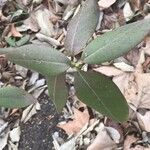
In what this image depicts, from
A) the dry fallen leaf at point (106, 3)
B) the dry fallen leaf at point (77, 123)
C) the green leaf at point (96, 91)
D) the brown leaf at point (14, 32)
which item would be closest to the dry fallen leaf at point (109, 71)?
the dry fallen leaf at point (77, 123)

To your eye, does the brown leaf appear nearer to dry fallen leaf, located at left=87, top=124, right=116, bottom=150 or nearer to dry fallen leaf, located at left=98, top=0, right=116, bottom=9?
dry fallen leaf, located at left=98, top=0, right=116, bottom=9

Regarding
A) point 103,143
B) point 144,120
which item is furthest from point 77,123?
point 144,120

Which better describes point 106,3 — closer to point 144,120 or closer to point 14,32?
point 14,32

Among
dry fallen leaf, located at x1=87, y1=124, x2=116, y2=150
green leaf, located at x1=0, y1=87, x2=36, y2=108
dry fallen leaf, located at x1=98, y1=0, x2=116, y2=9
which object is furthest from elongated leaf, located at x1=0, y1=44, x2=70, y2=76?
dry fallen leaf, located at x1=98, y1=0, x2=116, y2=9

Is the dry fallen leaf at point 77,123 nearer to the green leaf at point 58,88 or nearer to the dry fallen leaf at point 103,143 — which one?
Answer: the dry fallen leaf at point 103,143

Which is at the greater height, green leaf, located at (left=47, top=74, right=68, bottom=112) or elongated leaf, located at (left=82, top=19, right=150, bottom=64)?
elongated leaf, located at (left=82, top=19, right=150, bottom=64)

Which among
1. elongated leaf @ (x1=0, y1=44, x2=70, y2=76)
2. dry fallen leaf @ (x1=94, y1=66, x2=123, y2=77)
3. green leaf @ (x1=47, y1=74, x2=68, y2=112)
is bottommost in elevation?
dry fallen leaf @ (x1=94, y1=66, x2=123, y2=77)

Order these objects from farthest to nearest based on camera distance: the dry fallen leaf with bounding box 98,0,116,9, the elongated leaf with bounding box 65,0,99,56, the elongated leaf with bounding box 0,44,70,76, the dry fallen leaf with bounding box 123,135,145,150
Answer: the dry fallen leaf with bounding box 98,0,116,9, the dry fallen leaf with bounding box 123,135,145,150, the elongated leaf with bounding box 65,0,99,56, the elongated leaf with bounding box 0,44,70,76
